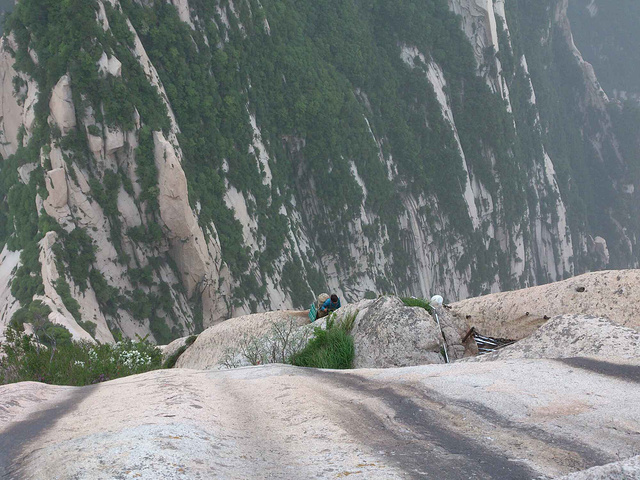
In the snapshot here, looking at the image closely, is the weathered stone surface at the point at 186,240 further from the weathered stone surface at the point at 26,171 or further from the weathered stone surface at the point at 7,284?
the weathered stone surface at the point at 7,284

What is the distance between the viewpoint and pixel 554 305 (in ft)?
31.3

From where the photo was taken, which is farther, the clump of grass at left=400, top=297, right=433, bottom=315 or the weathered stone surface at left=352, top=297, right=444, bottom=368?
the clump of grass at left=400, top=297, right=433, bottom=315

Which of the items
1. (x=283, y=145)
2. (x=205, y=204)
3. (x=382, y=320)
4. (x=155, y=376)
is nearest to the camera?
(x=155, y=376)

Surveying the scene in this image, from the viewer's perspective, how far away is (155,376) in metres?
6.21

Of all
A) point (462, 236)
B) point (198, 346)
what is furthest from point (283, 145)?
point (198, 346)

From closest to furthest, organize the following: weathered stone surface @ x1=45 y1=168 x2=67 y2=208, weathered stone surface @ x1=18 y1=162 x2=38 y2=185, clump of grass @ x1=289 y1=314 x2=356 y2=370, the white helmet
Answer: clump of grass @ x1=289 y1=314 x2=356 y2=370 < the white helmet < weathered stone surface @ x1=45 y1=168 x2=67 y2=208 < weathered stone surface @ x1=18 y1=162 x2=38 y2=185

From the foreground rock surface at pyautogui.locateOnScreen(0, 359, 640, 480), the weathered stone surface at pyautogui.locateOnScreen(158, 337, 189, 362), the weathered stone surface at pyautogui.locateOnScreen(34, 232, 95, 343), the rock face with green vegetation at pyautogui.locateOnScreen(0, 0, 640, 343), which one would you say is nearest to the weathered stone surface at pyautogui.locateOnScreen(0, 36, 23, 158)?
the rock face with green vegetation at pyautogui.locateOnScreen(0, 0, 640, 343)

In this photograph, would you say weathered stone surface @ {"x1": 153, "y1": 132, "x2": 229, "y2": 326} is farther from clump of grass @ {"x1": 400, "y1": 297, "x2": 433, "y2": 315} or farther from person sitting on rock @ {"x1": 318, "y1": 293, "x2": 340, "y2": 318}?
clump of grass @ {"x1": 400, "y1": 297, "x2": 433, "y2": 315}

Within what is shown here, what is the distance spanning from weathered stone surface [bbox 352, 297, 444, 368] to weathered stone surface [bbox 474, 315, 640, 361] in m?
1.76

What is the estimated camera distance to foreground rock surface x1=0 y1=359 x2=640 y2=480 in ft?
11.4

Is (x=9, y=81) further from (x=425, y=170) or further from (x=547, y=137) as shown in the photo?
(x=547, y=137)

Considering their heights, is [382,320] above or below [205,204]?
below

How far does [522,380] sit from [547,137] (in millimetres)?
96058

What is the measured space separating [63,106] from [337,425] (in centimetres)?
2872
